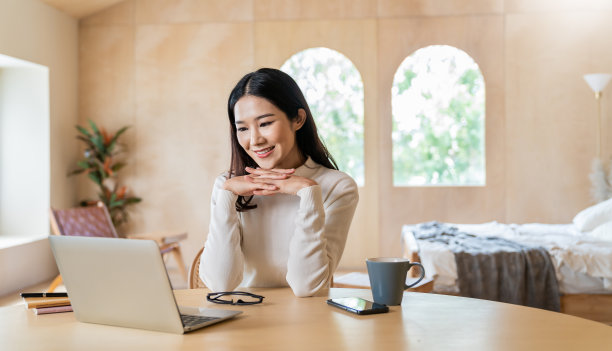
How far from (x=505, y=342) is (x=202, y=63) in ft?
19.1

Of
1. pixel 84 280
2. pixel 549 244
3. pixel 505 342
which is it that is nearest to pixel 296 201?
pixel 84 280

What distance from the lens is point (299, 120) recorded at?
1894 mm

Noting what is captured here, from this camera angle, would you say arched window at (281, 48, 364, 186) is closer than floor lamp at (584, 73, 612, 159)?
No

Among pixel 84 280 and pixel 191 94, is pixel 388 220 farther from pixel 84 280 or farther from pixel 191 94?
pixel 84 280

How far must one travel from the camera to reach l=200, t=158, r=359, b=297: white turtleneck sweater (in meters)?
1.65

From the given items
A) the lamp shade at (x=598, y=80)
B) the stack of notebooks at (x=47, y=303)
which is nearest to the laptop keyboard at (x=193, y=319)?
the stack of notebooks at (x=47, y=303)

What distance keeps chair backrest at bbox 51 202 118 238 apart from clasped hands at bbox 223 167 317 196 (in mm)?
3591

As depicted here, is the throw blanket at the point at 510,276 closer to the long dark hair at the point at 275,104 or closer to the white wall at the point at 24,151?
the long dark hair at the point at 275,104

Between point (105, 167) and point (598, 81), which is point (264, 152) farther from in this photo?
point (598, 81)

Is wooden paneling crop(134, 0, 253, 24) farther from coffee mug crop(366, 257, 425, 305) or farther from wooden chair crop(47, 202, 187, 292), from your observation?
coffee mug crop(366, 257, 425, 305)

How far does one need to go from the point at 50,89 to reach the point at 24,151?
0.64m

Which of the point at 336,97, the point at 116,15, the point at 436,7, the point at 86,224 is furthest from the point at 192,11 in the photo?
the point at 86,224

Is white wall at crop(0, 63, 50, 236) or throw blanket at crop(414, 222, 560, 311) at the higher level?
white wall at crop(0, 63, 50, 236)

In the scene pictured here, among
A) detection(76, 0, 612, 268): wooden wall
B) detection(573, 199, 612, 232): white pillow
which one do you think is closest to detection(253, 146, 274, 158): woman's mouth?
detection(573, 199, 612, 232): white pillow
